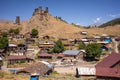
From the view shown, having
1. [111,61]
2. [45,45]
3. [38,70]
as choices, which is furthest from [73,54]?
[111,61]

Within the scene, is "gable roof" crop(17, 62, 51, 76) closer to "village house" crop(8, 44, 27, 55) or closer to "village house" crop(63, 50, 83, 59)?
"village house" crop(63, 50, 83, 59)

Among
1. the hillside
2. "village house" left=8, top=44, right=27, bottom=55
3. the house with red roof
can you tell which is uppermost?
the hillside

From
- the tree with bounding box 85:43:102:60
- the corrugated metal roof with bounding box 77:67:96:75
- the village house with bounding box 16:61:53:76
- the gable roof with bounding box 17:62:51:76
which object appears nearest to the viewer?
the village house with bounding box 16:61:53:76

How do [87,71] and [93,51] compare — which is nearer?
[87,71]

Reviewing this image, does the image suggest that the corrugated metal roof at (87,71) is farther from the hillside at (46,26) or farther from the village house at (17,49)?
the hillside at (46,26)

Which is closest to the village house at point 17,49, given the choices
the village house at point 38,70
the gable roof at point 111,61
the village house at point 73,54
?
the village house at point 73,54

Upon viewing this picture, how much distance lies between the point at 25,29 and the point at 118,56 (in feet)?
258

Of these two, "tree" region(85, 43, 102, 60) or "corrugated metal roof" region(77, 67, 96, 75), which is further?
"tree" region(85, 43, 102, 60)

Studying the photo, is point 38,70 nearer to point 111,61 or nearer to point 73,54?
point 111,61

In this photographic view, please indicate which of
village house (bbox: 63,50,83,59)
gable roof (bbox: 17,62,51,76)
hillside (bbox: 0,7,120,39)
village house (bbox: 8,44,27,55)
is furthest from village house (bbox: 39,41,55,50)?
gable roof (bbox: 17,62,51,76)

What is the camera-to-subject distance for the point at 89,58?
191 ft

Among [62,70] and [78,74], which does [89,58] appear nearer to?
[62,70]

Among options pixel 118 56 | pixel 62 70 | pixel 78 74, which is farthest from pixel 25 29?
pixel 118 56

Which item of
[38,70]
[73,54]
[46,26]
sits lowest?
[38,70]
